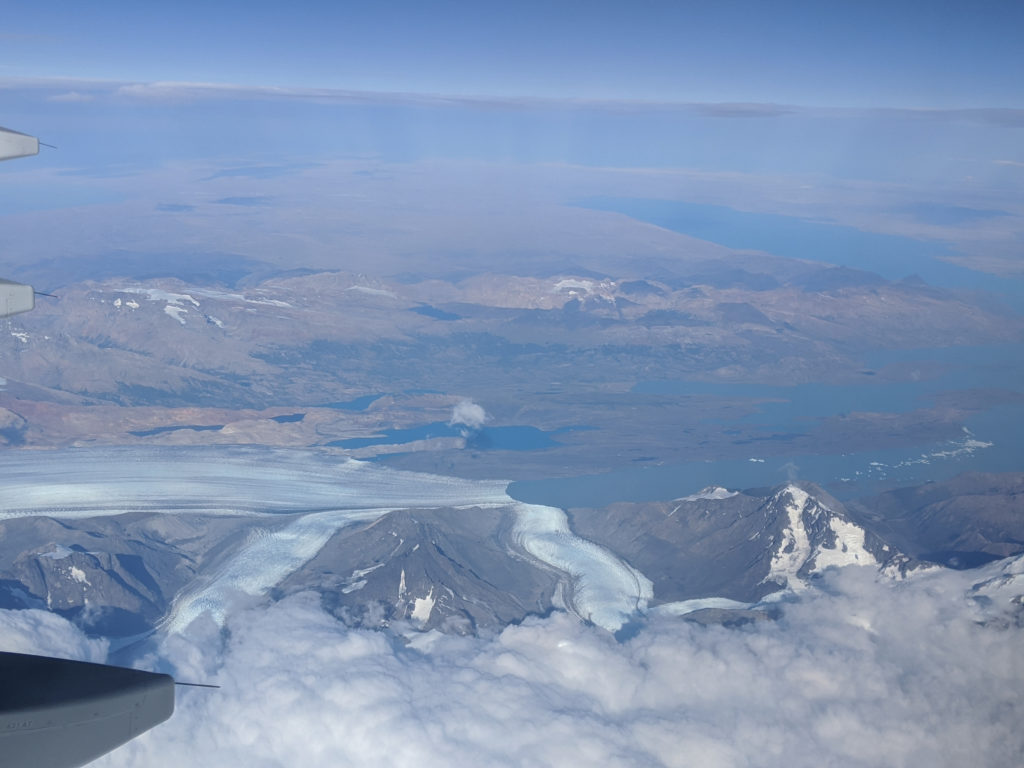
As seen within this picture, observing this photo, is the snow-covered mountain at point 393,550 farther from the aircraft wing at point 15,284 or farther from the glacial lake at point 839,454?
the aircraft wing at point 15,284

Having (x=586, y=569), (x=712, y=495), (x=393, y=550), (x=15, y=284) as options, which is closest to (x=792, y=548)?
(x=712, y=495)

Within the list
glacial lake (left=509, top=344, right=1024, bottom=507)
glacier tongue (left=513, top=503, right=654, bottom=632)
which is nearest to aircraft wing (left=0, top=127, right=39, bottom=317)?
glacier tongue (left=513, top=503, right=654, bottom=632)

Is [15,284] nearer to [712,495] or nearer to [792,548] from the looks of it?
[792,548]

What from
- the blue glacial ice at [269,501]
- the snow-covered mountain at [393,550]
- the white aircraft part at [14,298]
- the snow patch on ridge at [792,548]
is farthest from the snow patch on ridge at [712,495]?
the white aircraft part at [14,298]

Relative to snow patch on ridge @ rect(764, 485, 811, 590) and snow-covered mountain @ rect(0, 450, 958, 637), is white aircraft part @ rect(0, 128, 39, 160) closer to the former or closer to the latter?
snow-covered mountain @ rect(0, 450, 958, 637)

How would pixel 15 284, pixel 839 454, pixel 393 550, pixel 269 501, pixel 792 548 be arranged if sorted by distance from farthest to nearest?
1. pixel 839 454
2. pixel 269 501
3. pixel 393 550
4. pixel 792 548
5. pixel 15 284

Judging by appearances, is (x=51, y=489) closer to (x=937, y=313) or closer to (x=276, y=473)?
(x=276, y=473)

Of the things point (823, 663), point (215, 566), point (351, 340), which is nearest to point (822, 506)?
point (823, 663)
